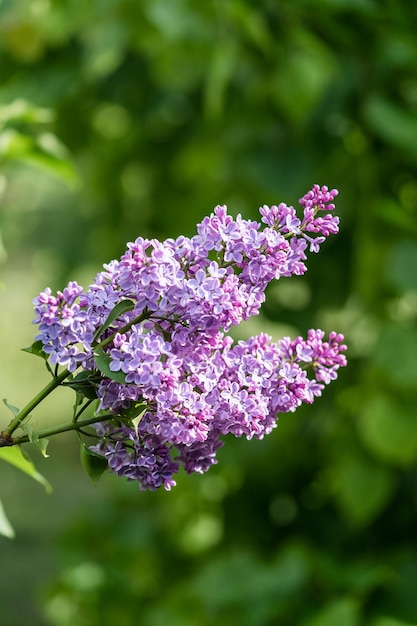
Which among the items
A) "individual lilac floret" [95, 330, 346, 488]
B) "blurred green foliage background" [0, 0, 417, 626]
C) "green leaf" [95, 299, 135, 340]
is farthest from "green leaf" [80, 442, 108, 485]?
"blurred green foliage background" [0, 0, 417, 626]

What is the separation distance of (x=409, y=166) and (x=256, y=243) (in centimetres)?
172

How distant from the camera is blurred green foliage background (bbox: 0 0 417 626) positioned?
232cm

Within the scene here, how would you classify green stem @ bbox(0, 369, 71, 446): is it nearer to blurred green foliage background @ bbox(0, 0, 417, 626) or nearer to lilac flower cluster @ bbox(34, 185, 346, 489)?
lilac flower cluster @ bbox(34, 185, 346, 489)

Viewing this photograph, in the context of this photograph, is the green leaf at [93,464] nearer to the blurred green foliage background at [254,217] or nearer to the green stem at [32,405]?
the green stem at [32,405]

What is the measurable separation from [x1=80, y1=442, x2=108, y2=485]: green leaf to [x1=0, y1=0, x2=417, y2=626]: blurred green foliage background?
1.28m

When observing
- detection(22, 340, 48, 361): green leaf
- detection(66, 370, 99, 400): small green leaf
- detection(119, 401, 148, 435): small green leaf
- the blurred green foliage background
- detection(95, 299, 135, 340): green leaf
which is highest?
the blurred green foliage background

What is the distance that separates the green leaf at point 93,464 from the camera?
34.9 inches

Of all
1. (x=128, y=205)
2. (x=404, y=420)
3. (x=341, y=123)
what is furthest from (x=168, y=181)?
(x=404, y=420)

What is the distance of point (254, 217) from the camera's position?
2438 millimetres

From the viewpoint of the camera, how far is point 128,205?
308 centimetres

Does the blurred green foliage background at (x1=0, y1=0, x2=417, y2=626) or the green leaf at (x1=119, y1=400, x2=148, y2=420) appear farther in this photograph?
the blurred green foliage background at (x1=0, y1=0, x2=417, y2=626)

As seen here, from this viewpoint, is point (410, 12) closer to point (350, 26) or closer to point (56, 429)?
point (350, 26)

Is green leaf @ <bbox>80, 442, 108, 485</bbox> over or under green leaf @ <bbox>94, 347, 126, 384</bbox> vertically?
under

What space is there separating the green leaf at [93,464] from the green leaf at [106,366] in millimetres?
104
